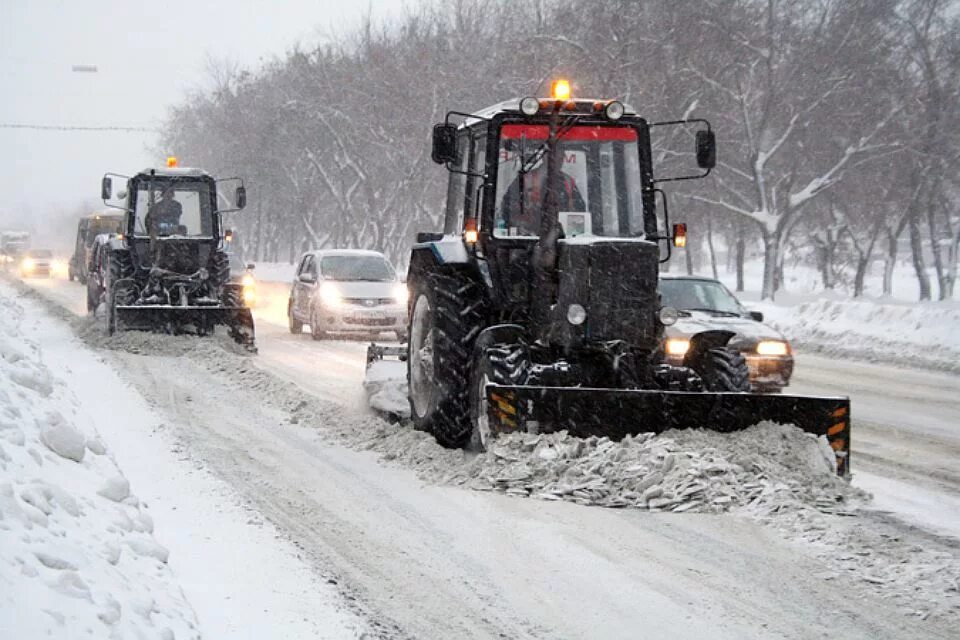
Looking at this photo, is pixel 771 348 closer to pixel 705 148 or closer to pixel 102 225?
pixel 705 148

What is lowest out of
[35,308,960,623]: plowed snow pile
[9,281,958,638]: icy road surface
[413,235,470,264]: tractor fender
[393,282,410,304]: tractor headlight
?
[9,281,958,638]: icy road surface

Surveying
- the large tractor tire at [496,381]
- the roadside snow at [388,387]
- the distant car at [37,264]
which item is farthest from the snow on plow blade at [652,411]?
the distant car at [37,264]

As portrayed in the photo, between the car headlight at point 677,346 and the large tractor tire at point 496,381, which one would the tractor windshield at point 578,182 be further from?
the car headlight at point 677,346

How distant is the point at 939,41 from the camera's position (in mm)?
32344

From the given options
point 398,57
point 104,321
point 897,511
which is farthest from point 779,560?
point 398,57

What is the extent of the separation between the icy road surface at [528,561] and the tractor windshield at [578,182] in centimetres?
217

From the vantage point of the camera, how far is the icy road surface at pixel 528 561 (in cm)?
506

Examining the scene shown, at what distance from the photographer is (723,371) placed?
28.0 feet

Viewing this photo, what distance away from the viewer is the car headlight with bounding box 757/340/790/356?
44.1ft

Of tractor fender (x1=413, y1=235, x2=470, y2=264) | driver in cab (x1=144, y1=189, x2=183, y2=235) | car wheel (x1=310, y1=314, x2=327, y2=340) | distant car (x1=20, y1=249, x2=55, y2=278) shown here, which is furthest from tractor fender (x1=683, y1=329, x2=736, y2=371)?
distant car (x1=20, y1=249, x2=55, y2=278)

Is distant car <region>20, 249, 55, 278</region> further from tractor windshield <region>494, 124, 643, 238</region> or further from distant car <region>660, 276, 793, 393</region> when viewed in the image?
tractor windshield <region>494, 124, 643, 238</region>

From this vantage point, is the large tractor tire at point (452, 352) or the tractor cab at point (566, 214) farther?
the large tractor tire at point (452, 352)

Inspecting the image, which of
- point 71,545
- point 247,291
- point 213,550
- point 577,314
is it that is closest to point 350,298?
point 247,291

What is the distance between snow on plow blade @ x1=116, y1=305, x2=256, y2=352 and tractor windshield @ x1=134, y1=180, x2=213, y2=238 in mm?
2078
